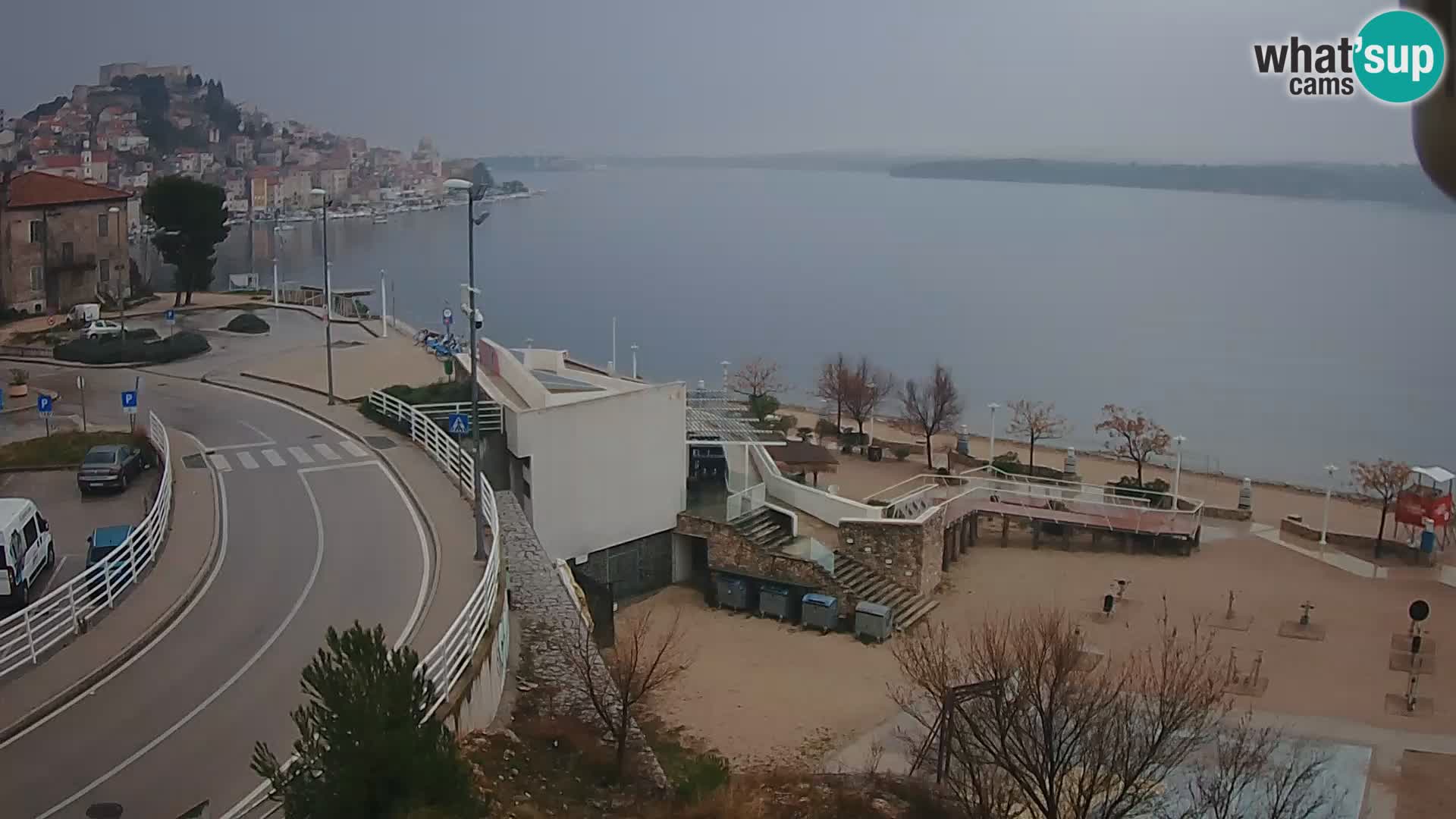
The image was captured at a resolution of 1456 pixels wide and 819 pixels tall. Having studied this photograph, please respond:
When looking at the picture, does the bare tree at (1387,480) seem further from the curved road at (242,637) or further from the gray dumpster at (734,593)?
the curved road at (242,637)

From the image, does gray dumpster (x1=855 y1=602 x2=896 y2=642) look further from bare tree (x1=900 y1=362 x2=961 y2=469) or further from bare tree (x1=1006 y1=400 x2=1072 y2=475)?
bare tree (x1=900 y1=362 x2=961 y2=469)

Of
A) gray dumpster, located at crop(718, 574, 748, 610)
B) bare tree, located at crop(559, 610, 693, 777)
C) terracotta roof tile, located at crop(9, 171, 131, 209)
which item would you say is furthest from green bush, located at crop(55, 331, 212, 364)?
bare tree, located at crop(559, 610, 693, 777)

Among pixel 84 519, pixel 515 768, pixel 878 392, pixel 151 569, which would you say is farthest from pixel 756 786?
pixel 878 392

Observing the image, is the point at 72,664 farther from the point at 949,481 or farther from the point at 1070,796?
the point at 949,481

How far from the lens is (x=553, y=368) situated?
30656 mm

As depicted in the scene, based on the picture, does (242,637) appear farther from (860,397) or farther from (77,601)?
(860,397)

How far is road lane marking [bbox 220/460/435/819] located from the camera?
9.69 meters

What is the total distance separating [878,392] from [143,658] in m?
34.6

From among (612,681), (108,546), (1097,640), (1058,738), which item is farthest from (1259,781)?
(108,546)

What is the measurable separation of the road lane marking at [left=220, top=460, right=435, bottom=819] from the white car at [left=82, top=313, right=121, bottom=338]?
18.5 m

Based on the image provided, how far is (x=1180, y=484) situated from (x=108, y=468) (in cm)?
3066

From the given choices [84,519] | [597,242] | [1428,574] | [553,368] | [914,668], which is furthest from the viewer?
[597,242]

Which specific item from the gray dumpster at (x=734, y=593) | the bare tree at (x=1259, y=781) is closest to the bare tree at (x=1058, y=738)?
the bare tree at (x=1259, y=781)

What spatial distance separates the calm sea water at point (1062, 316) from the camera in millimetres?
64188
